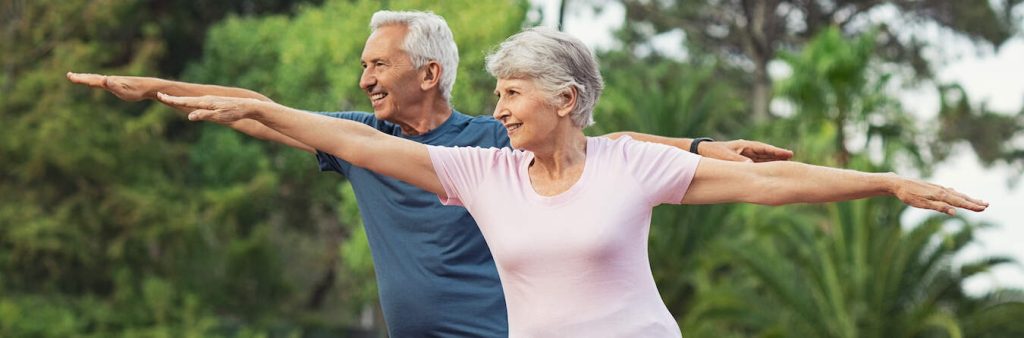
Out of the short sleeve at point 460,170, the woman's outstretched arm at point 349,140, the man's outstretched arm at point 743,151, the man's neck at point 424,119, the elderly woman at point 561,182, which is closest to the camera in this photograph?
the elderly woman at point 561,182

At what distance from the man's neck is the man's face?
5 centimetres

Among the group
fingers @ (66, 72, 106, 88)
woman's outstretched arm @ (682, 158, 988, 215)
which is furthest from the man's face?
woman's outstretched arm @ (682, 158, 988, 215)

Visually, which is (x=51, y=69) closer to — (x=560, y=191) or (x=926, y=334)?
(x=926, y=334)

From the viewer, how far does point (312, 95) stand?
31.8 meters

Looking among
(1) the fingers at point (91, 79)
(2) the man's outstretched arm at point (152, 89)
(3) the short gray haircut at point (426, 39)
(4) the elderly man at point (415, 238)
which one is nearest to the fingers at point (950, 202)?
(2) the man's outstretched arm at point (152, 89)

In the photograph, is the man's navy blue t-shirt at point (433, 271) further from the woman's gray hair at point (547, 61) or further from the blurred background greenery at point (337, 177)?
the blurred background greenery at point (337, 177)

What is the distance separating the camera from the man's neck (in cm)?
517

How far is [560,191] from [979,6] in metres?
34.2

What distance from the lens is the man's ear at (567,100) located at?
3.87 meters

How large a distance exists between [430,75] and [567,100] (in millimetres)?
1367

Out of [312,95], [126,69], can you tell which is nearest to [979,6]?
[312,95]

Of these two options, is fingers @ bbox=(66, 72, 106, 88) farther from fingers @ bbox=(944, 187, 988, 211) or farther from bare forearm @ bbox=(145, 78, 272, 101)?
fingers @ bbox=(944, 187, 988, 211)

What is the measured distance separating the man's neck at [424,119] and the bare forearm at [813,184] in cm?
164

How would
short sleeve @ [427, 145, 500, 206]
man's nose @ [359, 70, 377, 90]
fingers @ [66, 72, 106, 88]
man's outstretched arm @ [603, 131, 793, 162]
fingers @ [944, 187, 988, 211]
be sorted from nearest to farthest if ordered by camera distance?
fingers @ [944, 187, 988, 211], short sleeve @ [427, 145, 500, 206], man's outstretched arm @ [603, 131, 793, 162], fingers @ [66, 72, 106, 88], man's nose @ [359, 70, 377, 90]
